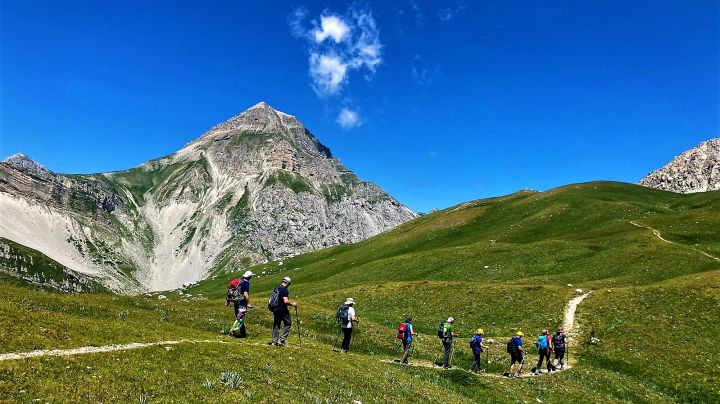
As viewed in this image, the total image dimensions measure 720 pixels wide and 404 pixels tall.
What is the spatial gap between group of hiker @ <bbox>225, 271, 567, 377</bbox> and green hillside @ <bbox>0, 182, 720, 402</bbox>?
5.04 feet

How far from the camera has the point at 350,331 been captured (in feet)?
94.1

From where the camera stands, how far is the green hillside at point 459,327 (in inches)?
636

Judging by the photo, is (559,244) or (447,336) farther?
(559,244)

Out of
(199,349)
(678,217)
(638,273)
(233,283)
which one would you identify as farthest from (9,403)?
(678,217)

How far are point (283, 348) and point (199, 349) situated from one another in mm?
5567

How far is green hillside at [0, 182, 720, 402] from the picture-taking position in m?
16.2

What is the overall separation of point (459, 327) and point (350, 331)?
23170mm

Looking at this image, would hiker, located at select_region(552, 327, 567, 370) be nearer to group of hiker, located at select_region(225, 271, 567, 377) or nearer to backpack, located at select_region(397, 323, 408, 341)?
group of hiker, located at select_region(225, 271, 567, 377)

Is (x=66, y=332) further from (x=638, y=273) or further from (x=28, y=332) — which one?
(x=638, y=273)

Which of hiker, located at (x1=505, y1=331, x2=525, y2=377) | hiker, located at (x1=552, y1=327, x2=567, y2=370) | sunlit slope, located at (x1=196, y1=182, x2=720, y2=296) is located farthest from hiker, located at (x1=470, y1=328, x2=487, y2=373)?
sunlit slope, located at (x1=196, y1=182, x2=720, y2=296)

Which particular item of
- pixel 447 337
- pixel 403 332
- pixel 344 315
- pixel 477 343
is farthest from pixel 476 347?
pixel 344 315

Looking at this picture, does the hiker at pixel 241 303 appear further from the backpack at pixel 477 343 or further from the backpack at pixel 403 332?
the backpack at pixel 477 343

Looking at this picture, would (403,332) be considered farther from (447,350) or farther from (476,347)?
(476,347)

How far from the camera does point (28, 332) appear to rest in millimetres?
17312
